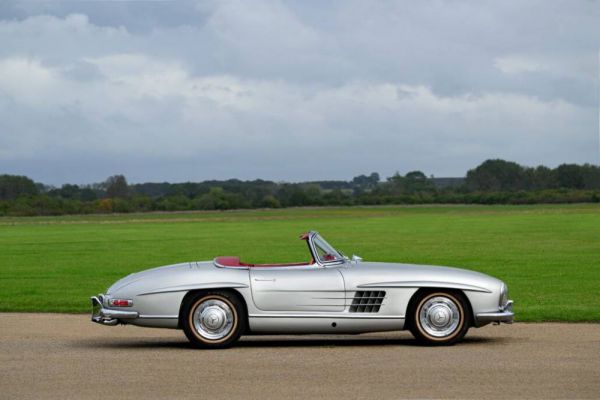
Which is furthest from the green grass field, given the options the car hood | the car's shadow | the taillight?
the taillight

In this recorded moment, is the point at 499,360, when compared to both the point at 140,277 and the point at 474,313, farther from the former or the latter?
the point at 140,277

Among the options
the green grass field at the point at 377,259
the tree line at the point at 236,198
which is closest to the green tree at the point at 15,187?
the tree line at the point at 236,198

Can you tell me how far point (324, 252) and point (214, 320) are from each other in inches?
60.5

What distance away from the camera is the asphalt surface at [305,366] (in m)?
9.06

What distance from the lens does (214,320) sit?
464 inches

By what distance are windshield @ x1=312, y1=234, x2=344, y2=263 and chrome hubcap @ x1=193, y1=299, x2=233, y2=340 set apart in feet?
4.10

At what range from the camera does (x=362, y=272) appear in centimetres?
1212

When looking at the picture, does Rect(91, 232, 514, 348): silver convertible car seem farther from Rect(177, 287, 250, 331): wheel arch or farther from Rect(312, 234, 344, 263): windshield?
Rect(312, 234, 344, 263): windshield

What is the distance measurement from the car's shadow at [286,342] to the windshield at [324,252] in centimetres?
96

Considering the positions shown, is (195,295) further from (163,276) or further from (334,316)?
(334,316)

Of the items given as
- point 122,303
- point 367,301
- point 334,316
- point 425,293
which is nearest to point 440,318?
point 425,293

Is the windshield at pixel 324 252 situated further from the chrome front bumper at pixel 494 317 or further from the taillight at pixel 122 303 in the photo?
the taillight at pixel 122 303

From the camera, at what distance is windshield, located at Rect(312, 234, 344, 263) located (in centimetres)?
1234

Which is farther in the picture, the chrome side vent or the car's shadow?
the car's shadow
